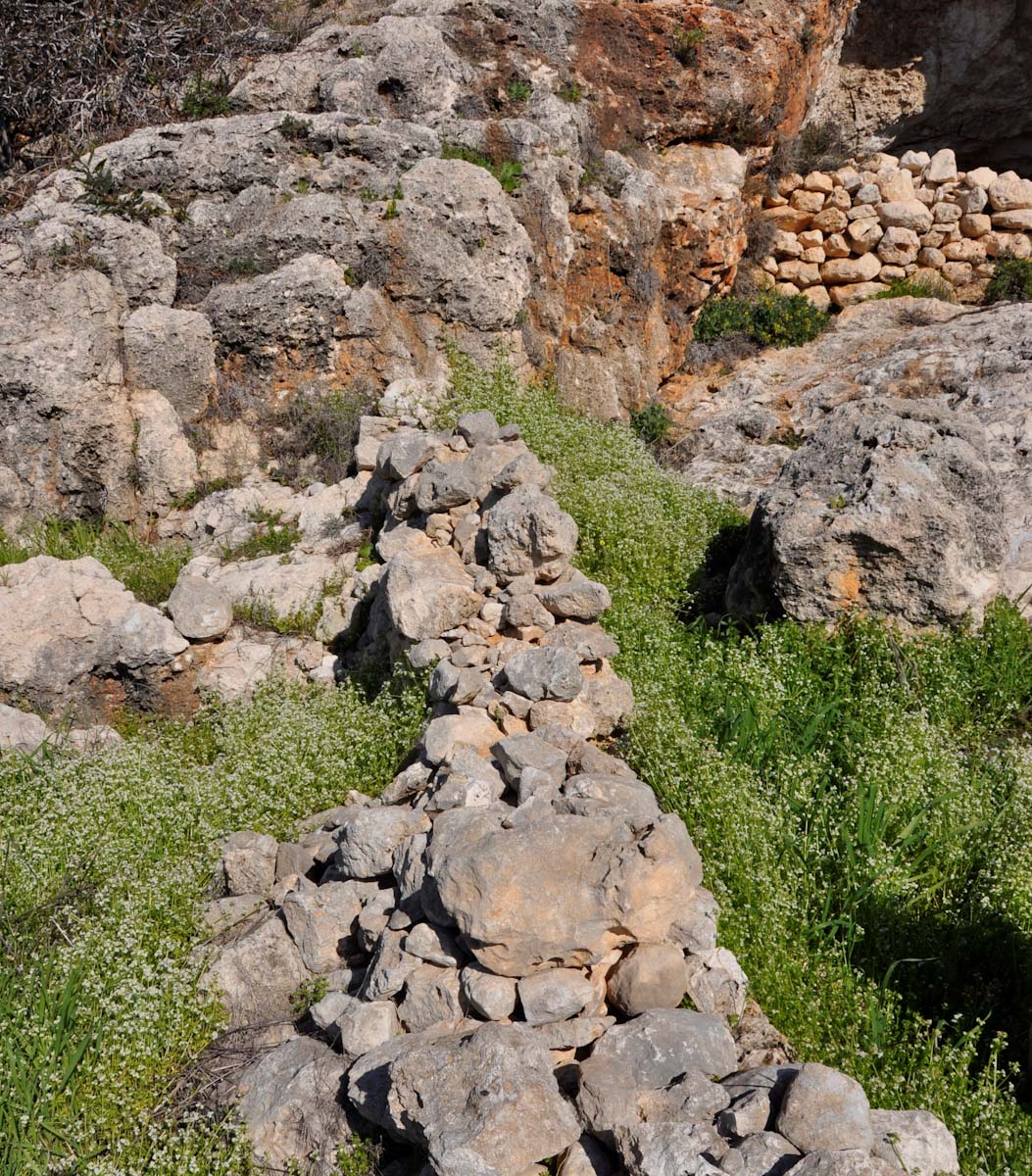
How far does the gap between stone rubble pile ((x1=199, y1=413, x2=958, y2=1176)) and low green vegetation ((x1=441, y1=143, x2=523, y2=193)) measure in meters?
6.60

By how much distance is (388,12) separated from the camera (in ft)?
34.8

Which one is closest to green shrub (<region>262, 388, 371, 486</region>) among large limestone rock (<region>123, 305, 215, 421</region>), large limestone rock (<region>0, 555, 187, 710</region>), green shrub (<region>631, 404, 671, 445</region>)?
large limestone rock (<region>123, 305, 215, 421</region>)

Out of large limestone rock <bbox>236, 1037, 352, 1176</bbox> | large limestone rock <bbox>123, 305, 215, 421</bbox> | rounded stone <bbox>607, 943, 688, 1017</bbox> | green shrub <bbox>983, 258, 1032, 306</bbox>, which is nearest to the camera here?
large limestone rock <bbox>236, 1037, 352, 1176</bbox>

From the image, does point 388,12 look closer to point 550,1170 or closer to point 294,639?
point 294,639

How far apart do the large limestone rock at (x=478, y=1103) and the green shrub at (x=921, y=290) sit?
12.5m

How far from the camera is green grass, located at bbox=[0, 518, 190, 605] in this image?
21.6 feet

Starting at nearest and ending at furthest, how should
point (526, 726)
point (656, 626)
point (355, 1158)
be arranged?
1. point (355, 1158)
2. point (526, 726)
3. point (656, 626)

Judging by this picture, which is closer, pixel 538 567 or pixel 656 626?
pixel 538 567

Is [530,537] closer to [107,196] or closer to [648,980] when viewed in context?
[648,980]

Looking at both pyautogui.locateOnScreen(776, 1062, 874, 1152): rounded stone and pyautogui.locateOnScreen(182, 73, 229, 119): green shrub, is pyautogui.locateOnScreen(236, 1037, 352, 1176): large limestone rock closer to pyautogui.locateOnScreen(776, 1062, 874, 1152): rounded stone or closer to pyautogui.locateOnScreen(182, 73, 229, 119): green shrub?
pyautogui.locateOnScreen(776, 1062, 874, 1152): rounded stone

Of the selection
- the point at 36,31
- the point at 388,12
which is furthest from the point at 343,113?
the point at 36,31

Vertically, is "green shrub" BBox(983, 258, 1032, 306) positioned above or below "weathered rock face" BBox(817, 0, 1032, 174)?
below

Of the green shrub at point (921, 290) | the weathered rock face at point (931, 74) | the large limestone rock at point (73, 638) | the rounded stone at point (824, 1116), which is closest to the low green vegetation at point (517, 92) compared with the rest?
the weathered rock face at point (931, 74)

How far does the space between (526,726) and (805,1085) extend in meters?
2.23
